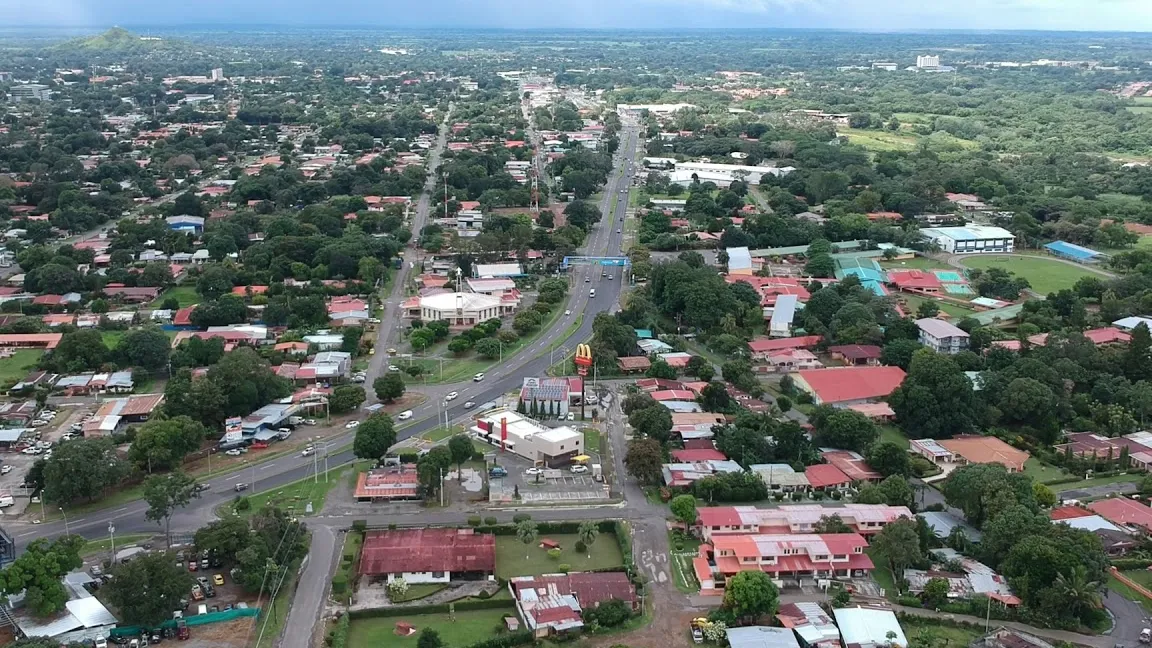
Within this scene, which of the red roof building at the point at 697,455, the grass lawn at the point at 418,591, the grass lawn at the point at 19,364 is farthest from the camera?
the grass lawn at the point at 19,364

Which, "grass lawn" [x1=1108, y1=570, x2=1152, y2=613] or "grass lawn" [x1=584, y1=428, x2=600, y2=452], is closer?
"grass lawn" [x1=1108, y1=570, x2=1152, y2=613]

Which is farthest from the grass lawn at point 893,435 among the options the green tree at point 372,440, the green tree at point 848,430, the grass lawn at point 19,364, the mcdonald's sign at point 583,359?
the grass lawn at point 19,364

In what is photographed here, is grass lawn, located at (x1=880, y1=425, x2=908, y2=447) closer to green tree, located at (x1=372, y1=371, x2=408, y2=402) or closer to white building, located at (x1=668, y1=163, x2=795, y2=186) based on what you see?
green tree, located at (x1=372, y1=371, x2=408, y2=402)

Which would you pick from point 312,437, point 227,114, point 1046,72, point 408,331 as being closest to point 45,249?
point 408,331

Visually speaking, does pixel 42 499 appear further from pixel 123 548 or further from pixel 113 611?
pixel 113 611

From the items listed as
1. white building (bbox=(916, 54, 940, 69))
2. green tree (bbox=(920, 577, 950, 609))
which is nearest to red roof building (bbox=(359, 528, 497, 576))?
green tree (bbox=(920, 577, 950, 609))

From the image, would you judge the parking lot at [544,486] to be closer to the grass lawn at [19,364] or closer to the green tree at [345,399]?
the green tree at [345,399]
